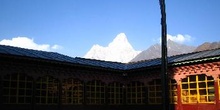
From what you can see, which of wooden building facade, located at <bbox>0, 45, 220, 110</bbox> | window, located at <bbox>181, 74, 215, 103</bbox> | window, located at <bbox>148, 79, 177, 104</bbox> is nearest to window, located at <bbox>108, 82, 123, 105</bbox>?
wooden building facade, located at <bbox>0, 45, 220, 110</bbox>

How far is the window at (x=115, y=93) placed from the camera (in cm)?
2362

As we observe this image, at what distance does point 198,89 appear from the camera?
19.2 meters

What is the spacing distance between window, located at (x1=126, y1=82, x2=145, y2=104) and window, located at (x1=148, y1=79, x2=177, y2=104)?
2.72 feet

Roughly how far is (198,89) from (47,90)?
34.9 ft

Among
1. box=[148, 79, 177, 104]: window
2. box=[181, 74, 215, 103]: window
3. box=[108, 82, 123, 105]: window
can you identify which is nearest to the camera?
box=[181, 74, 215, 103]: window

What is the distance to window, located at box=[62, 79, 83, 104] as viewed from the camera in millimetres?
20812

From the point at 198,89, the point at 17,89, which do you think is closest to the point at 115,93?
the point at 198,89

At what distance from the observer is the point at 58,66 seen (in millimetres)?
20391

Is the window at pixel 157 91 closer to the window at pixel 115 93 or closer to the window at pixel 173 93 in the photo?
the window at pixel 173 93

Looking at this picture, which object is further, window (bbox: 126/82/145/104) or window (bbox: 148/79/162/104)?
window (bbox: 126/82/145/104)

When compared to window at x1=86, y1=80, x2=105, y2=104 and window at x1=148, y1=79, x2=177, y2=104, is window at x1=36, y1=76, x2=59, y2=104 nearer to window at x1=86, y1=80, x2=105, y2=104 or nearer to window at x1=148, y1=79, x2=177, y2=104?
window at x1=86, y1=80, x2=105, y2=104

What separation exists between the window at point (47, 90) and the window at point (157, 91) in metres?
7.50

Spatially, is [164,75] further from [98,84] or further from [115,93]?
[115,93]

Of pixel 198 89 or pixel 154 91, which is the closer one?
pixel 198 89
